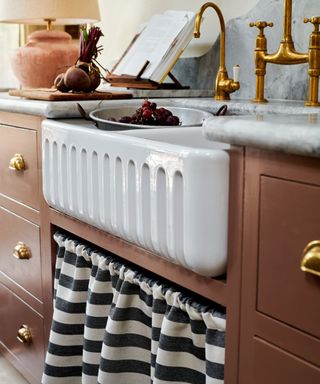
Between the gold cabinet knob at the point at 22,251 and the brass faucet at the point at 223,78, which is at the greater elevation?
the brass faucet at the point at 223,78

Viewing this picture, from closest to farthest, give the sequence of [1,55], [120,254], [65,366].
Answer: [120,254], [65,366], [1,55]

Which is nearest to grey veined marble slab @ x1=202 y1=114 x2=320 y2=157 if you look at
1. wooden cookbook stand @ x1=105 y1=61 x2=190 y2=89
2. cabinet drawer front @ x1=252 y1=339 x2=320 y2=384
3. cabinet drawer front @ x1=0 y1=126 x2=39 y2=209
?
cabinet drawer front @ x1=252 y1=339 x2=320 y2=384

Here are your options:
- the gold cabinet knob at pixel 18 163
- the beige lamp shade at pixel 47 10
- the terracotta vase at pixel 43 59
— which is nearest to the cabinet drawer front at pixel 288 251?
the gold cabinet knob at pixel 18 163

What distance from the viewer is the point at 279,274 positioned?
0.95 metres

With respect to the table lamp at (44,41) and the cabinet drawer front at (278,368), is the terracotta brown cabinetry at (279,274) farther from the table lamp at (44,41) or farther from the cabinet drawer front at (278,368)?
the table lamp at (44,41)

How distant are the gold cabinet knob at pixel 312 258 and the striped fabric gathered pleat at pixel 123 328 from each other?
27 centimetres

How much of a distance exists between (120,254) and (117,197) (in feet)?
0.53

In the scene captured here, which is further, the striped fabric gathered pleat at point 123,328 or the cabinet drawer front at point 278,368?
the striped fabric gathered pleat at point 123,328

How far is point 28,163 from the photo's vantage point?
1812 millimetres

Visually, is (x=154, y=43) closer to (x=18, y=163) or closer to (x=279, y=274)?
(x=18, y=163)

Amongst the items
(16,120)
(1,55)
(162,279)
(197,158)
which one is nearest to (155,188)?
(197,158)

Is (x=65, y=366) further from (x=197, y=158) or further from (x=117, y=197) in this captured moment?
(x=197, y=158)

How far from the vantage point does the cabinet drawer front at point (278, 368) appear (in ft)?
3.03

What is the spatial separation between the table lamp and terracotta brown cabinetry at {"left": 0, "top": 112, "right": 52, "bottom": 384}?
365 mm
